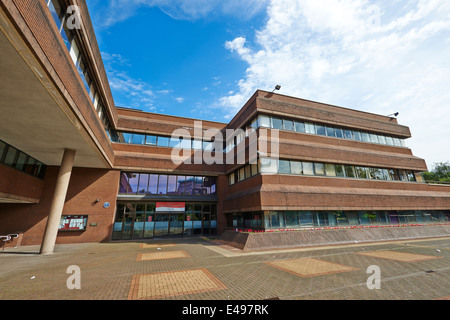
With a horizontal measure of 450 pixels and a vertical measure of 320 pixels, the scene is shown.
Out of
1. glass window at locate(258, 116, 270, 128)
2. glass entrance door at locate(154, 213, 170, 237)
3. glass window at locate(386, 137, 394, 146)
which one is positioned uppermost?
glass window at locate(386, 137, 394, 146)

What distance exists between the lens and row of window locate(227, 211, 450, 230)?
15492mm

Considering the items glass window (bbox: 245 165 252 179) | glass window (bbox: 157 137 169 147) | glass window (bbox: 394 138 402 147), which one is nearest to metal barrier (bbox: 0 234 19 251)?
glass window (bbox: 157 137 169 147)

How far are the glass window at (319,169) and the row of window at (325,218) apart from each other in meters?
3.51

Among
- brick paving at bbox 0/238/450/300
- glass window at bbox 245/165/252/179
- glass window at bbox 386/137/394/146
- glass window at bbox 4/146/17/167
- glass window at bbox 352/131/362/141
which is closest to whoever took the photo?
brick paving at bbox 0/238/450/300

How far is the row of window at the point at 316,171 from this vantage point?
55.0 ft

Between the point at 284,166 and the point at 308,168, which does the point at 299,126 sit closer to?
the point at 308,168

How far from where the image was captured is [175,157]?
23.2 meters

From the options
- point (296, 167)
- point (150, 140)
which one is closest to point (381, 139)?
point (296, 167)

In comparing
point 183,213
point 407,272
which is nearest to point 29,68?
point 407,272

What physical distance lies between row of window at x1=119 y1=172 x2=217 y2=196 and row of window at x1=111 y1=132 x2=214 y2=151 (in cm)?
374

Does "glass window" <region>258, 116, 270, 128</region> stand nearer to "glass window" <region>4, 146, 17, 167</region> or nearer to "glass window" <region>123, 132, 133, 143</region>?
"glass window" <region>123, 132, 133, 143</region>

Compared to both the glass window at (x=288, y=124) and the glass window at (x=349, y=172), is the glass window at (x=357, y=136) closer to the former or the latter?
the glass window at (x=349, y=172)
